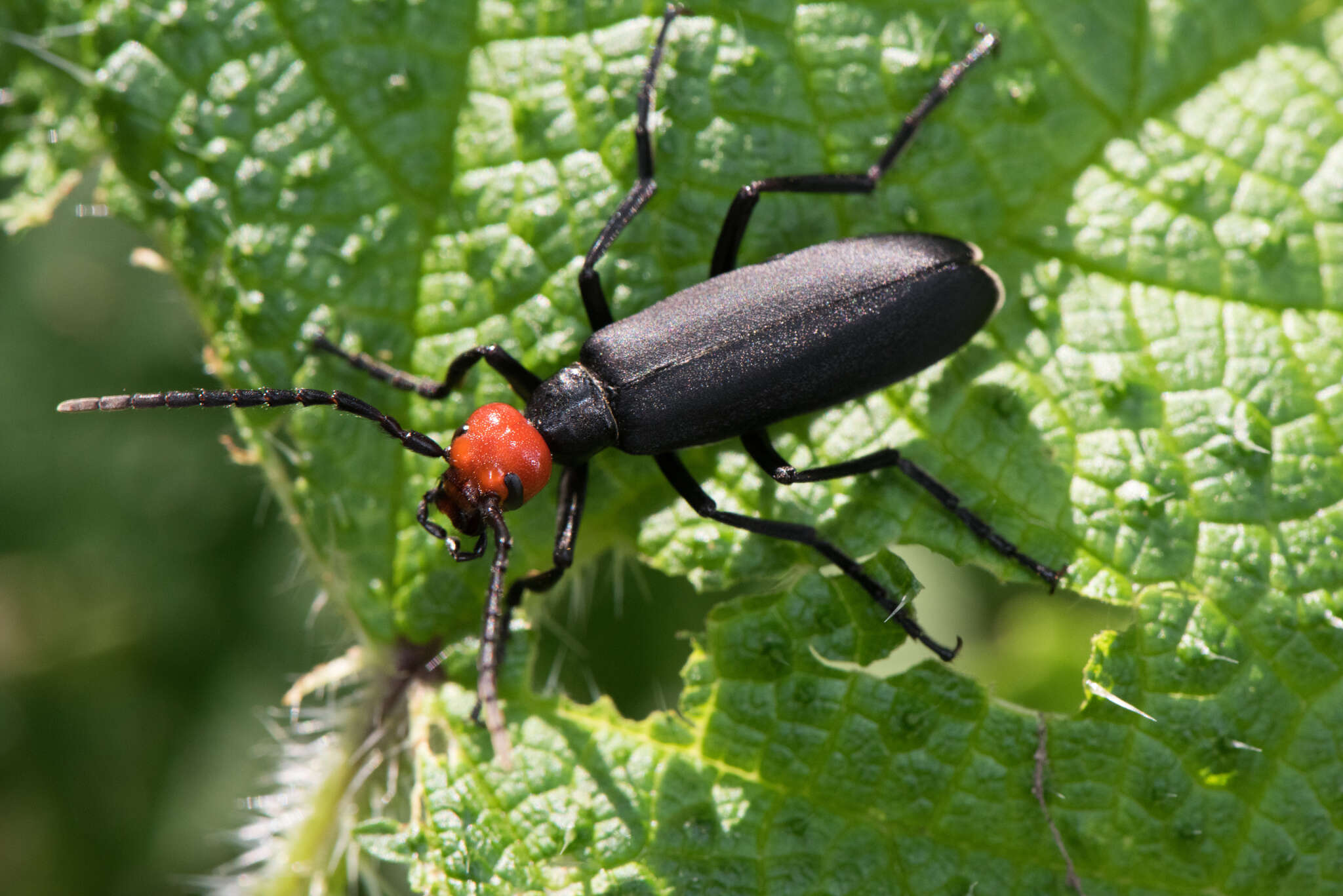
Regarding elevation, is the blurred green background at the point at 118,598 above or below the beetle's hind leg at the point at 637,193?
below

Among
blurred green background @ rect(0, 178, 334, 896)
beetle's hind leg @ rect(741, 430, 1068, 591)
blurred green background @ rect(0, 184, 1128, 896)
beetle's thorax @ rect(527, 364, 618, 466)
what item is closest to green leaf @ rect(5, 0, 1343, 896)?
beetle's hind leg @ rect(741, 430, 1068, 591)

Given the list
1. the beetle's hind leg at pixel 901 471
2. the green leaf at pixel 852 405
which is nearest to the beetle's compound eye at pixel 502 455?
the green leaf at pixel 852 405

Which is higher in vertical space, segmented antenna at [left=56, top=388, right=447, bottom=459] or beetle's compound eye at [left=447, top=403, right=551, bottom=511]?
segmented antenna at [left=56, top=388, right=447, bottom=459]

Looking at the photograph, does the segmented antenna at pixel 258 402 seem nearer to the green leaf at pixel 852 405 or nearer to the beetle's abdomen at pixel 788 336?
the green leaf at pixel 852 405

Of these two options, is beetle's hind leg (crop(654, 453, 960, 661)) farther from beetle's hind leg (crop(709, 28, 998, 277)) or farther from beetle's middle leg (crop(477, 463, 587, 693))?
beetle's hind leg (crop(709, 28, 998, 277))

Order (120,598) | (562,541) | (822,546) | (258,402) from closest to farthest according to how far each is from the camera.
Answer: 1. (258,402)
2. (822,546)
3. (562,541)
4. (120,598)

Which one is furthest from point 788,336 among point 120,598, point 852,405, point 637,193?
point 120,598

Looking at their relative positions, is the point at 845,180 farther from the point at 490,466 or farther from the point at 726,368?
the point at 490,466
